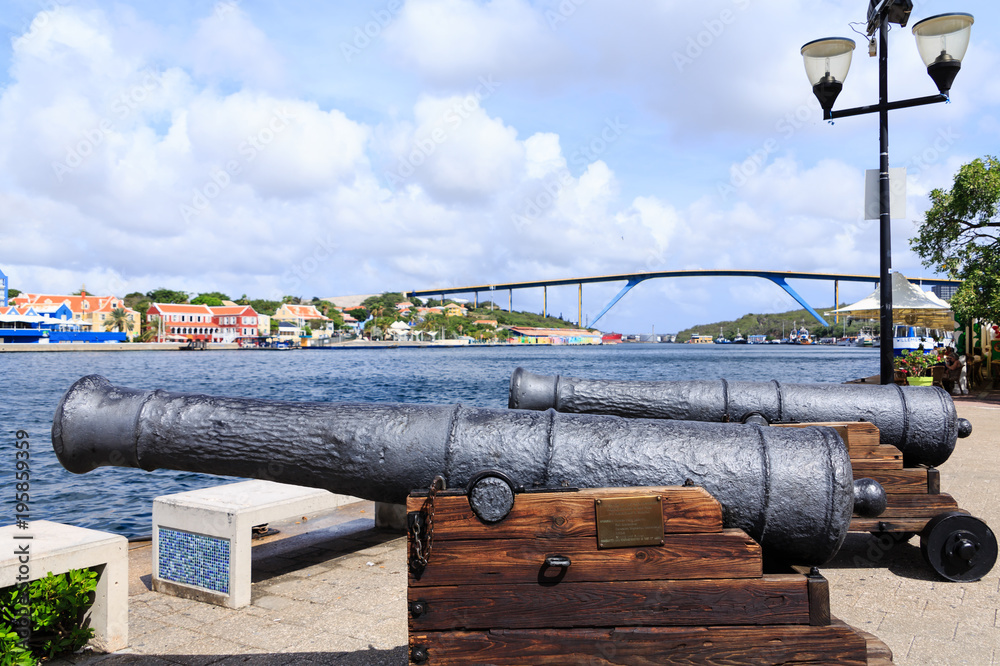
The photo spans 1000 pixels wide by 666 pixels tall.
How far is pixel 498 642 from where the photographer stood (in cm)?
188

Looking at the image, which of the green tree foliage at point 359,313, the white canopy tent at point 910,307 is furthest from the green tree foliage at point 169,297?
the white canopy tent at point 910,307

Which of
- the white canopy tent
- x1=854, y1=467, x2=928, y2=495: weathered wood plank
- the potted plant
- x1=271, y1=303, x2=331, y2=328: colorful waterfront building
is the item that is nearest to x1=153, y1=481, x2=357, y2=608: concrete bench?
x1=854, y1=467, x2=928, y2=495: weathered wood plank

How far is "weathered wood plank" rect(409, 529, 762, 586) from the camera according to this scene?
1.88m

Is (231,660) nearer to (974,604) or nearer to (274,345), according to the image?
(974,604)

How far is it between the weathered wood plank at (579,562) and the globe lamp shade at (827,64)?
16.8 ft

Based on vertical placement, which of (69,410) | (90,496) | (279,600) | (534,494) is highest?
(69,410)

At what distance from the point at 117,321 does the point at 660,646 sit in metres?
89.9

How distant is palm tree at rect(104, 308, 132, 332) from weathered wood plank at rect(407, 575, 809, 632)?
89.1 m

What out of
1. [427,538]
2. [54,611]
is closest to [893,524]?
[427,538]

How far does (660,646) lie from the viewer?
1.85 m

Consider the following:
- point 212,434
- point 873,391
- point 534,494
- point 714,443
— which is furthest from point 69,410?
point 873,391

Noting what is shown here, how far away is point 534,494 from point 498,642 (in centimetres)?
38

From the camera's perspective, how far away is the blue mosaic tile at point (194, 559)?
3.30 metres

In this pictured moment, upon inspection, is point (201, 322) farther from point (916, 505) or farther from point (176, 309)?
point (916, 505)
